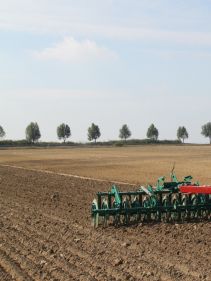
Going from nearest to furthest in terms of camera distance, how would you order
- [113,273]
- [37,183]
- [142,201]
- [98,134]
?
[113,273], [142,201], [37,183], [98,134]

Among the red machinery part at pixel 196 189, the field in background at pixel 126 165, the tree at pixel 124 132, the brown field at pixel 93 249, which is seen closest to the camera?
the brown field at pixel 93 249

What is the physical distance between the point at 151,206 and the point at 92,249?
3039mm

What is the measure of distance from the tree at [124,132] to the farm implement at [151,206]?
148703 mm

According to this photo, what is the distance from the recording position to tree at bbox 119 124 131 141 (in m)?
161

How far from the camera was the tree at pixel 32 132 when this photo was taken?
14412cm

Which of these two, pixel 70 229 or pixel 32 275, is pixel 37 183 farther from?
pixel 32 275

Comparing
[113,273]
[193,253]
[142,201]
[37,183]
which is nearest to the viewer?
[113,273]

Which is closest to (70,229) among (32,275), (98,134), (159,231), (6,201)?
(159,231)

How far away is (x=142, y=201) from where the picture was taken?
12.1 metres

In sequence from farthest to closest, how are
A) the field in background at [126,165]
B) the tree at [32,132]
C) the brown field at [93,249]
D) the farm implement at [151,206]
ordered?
1. the tree at [32,132]
2. the field in background at [126,165]
3. the farm implement at [151,206]
4. the brown field at [93,249]

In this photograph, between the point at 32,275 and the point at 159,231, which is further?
the point at 159,231

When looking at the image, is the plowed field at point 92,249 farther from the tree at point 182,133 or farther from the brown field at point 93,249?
the tree at point 182,133

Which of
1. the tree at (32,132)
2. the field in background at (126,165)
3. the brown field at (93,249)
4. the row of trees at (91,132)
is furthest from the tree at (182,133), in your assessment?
the brown field at (93,249)

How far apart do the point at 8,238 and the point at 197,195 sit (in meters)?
4.56
